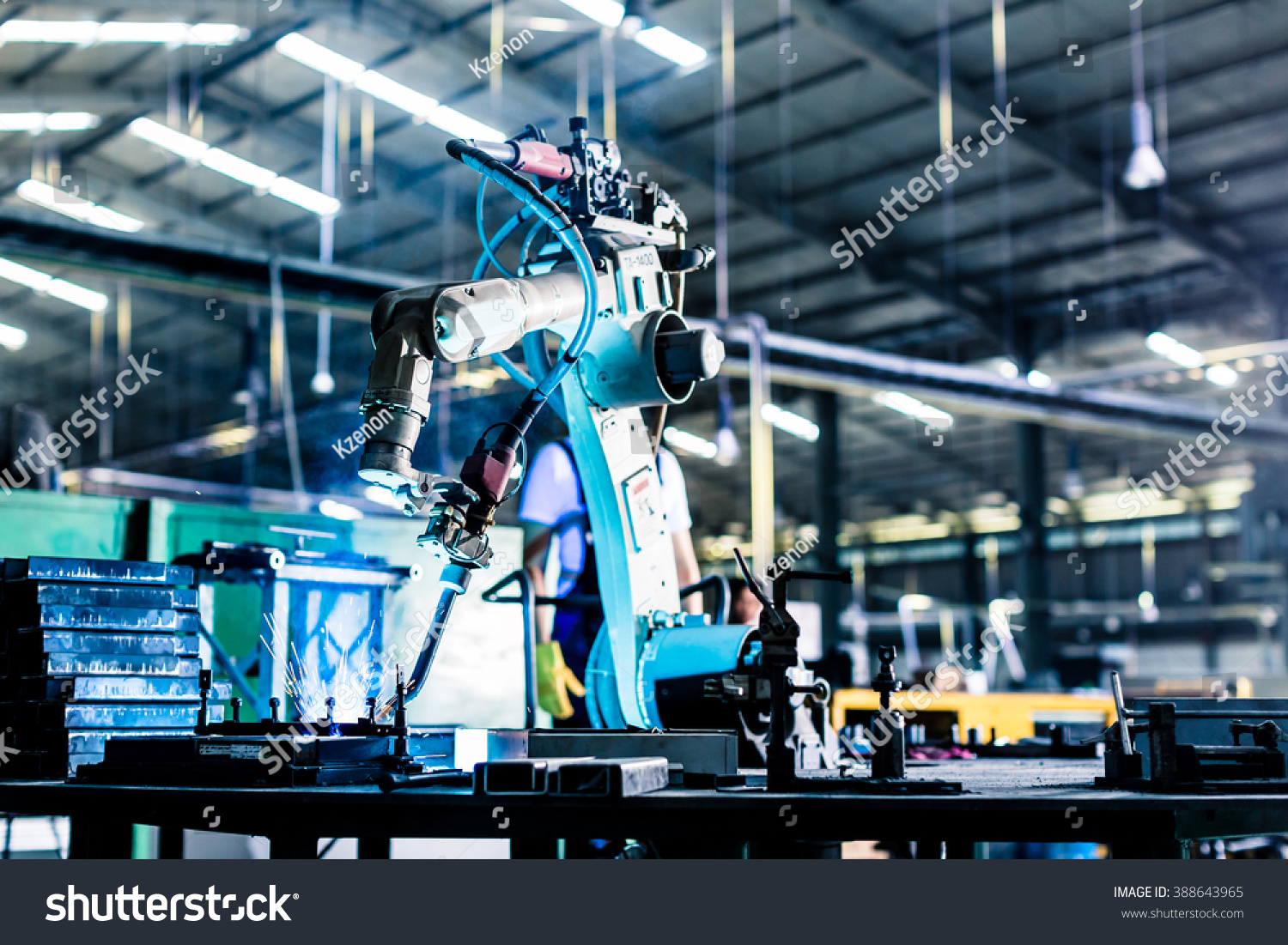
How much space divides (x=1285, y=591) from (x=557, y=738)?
11.6 meters

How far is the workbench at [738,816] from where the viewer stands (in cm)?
123

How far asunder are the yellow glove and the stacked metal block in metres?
0.69

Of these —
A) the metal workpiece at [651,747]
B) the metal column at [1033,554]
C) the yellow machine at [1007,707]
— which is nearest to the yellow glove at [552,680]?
the metal workpiece at [651,747]

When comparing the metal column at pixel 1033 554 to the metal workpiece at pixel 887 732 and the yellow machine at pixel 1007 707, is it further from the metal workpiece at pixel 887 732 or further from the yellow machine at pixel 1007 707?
the metal workpiece at pixel 887 732

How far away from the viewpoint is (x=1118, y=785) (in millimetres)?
1489

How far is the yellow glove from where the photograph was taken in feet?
7.82

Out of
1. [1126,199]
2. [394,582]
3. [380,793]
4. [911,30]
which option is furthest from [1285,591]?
[380,793]

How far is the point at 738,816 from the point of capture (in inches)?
49.2

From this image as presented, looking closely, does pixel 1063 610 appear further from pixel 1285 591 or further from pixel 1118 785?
pixel 1118 785

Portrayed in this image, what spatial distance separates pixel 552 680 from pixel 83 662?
89 cm

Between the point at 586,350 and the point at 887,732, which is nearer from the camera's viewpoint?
the point at 887,732

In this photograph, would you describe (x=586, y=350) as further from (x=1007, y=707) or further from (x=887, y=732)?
(x=1007, y=707)

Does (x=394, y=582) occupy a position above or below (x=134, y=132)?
below

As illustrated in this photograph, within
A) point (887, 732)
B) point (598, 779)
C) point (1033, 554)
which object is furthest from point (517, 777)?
point (1033, 554)
